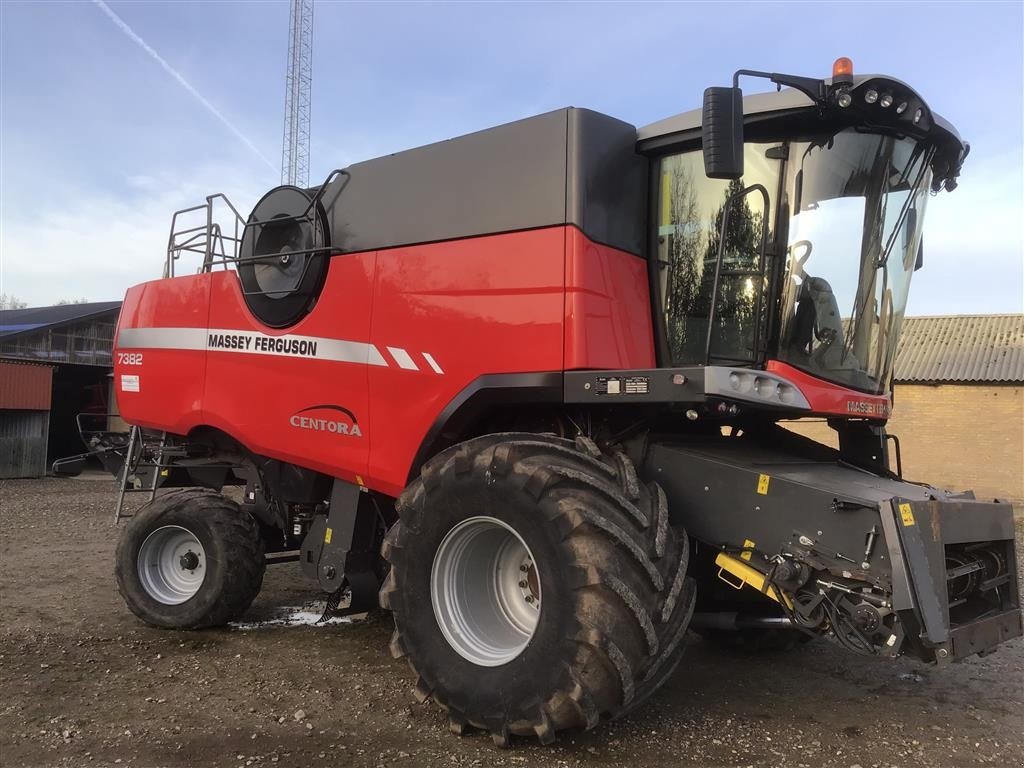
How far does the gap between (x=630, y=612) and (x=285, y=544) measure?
383 cm

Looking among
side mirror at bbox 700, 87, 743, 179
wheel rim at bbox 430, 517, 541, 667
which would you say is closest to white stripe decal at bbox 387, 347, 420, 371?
wheel rim at bbox 430, 517, 541, 667

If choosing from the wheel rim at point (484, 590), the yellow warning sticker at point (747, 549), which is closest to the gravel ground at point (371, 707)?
the wheel rim at point (484, 590)

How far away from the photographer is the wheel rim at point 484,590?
382cm

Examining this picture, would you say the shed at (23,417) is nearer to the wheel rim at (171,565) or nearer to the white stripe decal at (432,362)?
the wheel rim at (171,565)

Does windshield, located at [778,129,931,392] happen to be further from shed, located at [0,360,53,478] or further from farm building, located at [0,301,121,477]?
shed, located at [0,360,53,478]

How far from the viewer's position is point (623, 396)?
141 inches

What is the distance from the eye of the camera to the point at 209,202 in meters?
6.12

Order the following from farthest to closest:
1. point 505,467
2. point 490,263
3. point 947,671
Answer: point 947,671, point 490,263, point 505,467

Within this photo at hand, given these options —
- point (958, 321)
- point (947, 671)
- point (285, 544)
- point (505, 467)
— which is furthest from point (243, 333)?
point (958, 321)

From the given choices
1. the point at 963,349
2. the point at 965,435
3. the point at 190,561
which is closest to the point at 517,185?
the point at 190,561

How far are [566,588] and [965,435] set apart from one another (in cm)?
1842

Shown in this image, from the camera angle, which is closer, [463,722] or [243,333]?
[463,722]

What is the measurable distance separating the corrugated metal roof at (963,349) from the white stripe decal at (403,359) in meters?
16.3

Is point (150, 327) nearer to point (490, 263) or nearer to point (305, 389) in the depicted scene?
point (305, 389)
